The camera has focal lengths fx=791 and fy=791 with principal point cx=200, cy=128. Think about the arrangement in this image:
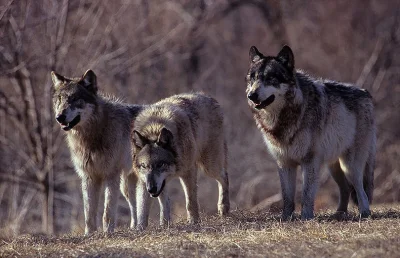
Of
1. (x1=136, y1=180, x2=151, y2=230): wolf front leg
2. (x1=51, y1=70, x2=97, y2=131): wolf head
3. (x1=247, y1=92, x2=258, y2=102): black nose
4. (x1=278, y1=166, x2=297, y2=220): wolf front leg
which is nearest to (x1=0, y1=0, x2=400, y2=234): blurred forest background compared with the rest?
(x1=136, y1=180, x2=151, y2=230): wolf front leg

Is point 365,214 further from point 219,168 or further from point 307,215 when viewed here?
point 219,168

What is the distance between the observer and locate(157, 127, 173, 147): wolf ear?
10.2 meters

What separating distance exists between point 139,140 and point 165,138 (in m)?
0.35

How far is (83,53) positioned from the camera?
1884 centimetres

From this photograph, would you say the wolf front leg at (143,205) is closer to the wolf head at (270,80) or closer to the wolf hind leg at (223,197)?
the wolf hind leg at (223,197)

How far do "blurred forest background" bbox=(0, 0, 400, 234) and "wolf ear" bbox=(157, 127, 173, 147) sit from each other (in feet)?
9.97

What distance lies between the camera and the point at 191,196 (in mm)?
10859

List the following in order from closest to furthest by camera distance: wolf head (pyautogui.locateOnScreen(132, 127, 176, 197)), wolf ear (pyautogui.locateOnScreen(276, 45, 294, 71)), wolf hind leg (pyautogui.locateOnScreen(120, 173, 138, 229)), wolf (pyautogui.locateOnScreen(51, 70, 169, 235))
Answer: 1. wolf head (pyautogui.locateOnScreen(132, 127, 176, 197))
2. wolf ear (pyautogui.locateOnScreen(276, 45, 294, 71))
3. wolf (pyautogui.locateOnScreen(51, 70, 169, 235))
4. wolf hind leg (pyautogui.locateOnScreen(120, 173, 138, 229))

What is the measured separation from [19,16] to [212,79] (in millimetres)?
10370

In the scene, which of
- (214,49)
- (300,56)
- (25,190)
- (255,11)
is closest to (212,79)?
(214,49)

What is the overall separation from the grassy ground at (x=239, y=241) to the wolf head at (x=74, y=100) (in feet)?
5.50

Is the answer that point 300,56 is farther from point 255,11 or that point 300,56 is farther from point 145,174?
point 145,174

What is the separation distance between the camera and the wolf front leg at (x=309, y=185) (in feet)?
34.7

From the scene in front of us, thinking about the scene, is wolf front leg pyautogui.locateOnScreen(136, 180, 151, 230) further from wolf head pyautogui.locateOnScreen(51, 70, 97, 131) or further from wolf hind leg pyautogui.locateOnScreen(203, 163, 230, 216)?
wolf hind leg pyautogui.locateOnScreen(203, 163, 230, 216)
